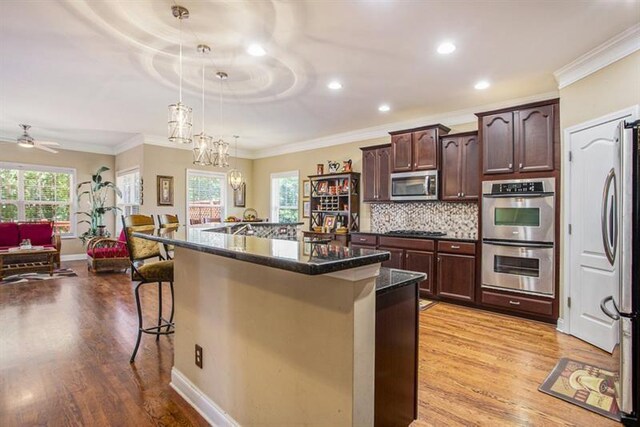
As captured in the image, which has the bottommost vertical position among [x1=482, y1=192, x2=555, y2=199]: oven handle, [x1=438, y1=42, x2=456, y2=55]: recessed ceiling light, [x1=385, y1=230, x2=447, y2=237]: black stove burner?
[x1=385, y1=230, x2=447, y2=237]: black stove burner

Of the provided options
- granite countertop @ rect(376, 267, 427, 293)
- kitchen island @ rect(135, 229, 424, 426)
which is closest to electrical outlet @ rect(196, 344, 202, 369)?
kitchen island @ rect(135, 229, 424, 426)

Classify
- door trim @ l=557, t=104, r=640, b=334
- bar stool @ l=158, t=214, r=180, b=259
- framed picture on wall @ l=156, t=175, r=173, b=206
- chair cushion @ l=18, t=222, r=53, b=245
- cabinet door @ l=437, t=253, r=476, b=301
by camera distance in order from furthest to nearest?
framed picture on wall @ l=156, t=175, r=173, b=206 → chair cushion @ l=18, t=222, r=53, b=245 → cabinet door @ l=437, t=253, r=476, b=301 → door trim @ l=557, t=104, r=640, b=334 → bar stool @ l=158, t=214, r=180, b=259

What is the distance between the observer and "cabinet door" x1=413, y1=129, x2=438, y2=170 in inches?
185

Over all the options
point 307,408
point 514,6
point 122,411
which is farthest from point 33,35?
point 514,6

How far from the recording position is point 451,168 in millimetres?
4605

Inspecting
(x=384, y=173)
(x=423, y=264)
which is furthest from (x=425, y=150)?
(x=423, y=264)

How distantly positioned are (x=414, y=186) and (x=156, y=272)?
3672 mm

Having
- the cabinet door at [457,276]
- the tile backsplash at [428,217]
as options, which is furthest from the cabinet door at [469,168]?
the cabinet door at [457,276]

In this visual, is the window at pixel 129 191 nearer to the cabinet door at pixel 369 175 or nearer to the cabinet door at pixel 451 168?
the cabinet door at pixel 369 175

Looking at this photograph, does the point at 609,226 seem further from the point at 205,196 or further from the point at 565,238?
the point at 205,196

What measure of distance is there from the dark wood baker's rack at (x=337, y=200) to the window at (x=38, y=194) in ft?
19.0

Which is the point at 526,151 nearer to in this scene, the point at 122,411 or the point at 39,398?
the point at 122,411

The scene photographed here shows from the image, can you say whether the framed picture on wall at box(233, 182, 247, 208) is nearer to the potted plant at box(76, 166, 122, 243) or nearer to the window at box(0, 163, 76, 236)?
the potted plant at box(76, 166, 122, 243)

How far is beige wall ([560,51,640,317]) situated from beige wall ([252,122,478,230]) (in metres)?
1.43
